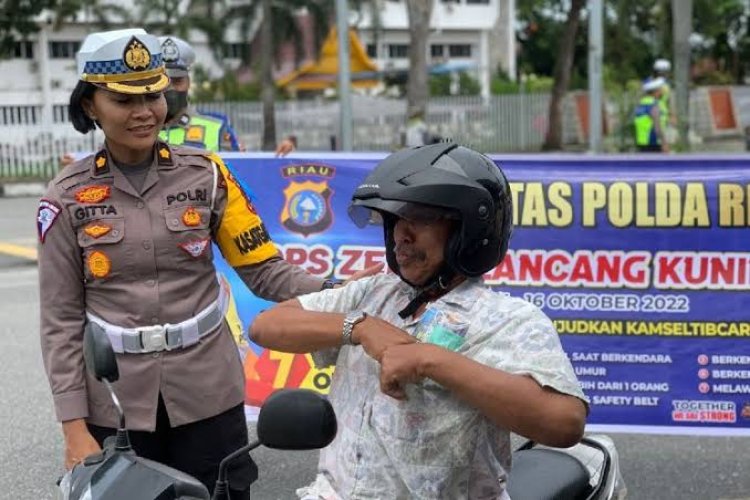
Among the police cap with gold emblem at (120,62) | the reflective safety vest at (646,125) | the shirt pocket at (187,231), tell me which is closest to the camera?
the police cap with gold emblem at (120,62)

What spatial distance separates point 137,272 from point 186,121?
3.14 m

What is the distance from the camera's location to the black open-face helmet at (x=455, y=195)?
85.3 inches

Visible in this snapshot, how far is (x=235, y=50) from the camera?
50.3 meters

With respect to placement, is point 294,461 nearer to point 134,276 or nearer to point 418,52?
point 134,276

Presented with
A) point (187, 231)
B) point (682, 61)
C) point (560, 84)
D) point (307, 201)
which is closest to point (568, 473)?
point (187, 231)

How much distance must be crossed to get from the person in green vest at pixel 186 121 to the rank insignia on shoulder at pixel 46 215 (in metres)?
2.02

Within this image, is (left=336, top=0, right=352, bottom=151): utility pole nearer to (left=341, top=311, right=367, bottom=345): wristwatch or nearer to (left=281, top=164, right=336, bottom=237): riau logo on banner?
(left=281, top=164, right=336, bottom=237): riau logo on banner

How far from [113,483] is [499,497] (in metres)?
0.80

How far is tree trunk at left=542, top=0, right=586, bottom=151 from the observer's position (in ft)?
110

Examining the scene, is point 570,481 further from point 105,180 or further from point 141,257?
point 105,180

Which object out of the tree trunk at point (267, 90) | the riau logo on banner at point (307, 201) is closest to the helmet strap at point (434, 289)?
the riau logo on banner at point (307, 201)

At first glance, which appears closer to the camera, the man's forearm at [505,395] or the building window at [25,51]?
the man's forearm at [505,395]

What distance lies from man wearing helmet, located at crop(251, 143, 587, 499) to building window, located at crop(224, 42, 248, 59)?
43.5 metres

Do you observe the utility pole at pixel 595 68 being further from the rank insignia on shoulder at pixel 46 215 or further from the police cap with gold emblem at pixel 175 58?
the rank insignia on shoulder at pixel 46 215
